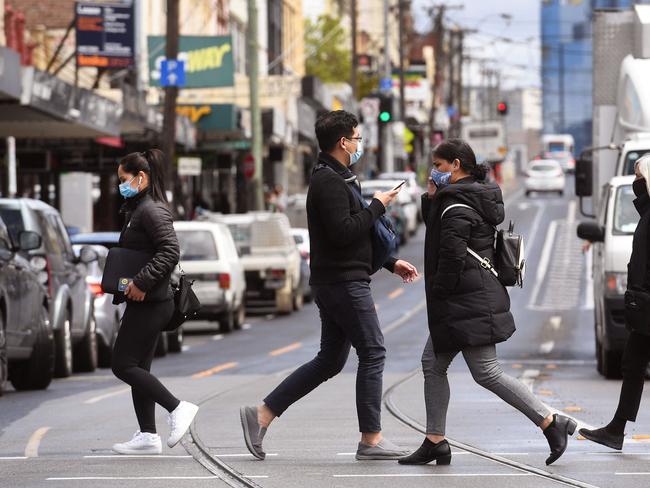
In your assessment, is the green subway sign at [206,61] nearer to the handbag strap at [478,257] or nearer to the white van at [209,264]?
the white van at [209,264]

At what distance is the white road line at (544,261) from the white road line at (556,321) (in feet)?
12.9

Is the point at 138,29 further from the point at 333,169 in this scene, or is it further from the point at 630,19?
the point at 333,169

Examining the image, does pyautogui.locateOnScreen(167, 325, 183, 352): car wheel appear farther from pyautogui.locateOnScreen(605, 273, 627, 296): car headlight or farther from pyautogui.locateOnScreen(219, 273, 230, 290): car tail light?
pyautogui.locateOnScreen(605, 273, 627, 296): car headlight

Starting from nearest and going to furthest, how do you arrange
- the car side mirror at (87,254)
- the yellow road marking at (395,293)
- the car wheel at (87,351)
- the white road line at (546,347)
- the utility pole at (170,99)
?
the car side mirror at (87,254), the car wheel at (87,351), the white road line at (546,347), the utility pole at (170,99), the yellow road marking at (395,293)

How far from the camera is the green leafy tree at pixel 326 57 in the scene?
8788cm

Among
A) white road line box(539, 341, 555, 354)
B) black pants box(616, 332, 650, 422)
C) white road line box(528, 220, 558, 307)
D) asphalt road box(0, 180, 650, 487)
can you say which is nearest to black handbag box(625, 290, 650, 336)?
black pants box(616, 332, 650, 422)

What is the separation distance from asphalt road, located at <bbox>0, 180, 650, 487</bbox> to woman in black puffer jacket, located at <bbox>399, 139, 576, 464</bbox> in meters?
0.26

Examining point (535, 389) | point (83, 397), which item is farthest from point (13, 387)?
point (535, 389)

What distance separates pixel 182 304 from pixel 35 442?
5.67 feet

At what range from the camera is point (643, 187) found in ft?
36.9

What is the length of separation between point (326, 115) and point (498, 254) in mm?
1278

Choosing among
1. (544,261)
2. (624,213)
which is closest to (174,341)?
(624,213)

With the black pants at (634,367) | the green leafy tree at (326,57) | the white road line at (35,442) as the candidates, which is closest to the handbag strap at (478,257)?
the black pants at (634,367)

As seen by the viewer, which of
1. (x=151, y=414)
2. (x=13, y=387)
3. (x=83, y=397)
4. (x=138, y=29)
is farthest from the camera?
(x=138, y=29)
